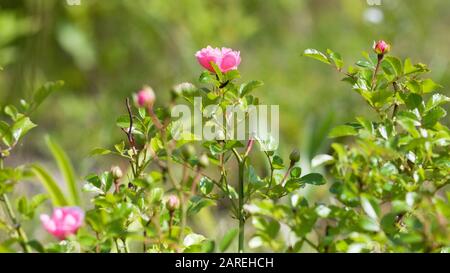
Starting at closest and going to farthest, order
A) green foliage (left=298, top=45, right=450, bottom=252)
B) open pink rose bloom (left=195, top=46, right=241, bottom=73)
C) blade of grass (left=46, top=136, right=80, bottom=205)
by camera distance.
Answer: green foliage (left=298, top=45, right=450, bottom=252)
open pink rose bloom (left=195, top=46, right=241, bottom=73)
blade of grass (left=46, top=136, right=80, bottom=205)

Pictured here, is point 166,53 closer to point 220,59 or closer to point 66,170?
point 66,170

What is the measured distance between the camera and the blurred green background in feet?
8.75

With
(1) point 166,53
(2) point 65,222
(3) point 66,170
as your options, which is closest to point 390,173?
(2) point 65,222

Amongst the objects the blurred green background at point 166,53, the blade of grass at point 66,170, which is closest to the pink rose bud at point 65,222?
the blade of grass at point 66,170

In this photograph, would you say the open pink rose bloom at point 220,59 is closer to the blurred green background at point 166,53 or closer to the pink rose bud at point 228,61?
the pink rose bud at point 228,61

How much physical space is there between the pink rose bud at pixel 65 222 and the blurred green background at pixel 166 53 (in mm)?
1699

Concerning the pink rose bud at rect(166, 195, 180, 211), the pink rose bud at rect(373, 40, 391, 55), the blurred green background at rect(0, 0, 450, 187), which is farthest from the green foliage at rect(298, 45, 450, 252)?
the blurred green background at rect(0, 0, 450, 187)

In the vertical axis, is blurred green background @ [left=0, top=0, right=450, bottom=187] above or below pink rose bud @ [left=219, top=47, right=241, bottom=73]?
above

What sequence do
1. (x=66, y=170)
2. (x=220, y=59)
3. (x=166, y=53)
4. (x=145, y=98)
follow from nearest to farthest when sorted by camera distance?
(x=145, y=98), (x=220, y=59), (x=66, y=170), (x=166, y=53)

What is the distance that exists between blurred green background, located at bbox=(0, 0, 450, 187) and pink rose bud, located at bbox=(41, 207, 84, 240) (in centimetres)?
170

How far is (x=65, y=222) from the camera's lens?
2.41 feet

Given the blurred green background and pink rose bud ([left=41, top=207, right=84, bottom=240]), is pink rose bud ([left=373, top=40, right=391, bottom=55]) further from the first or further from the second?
the blurred green background

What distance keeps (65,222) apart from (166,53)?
86.7 inches

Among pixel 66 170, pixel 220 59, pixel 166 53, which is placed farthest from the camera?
pixel 166 53
